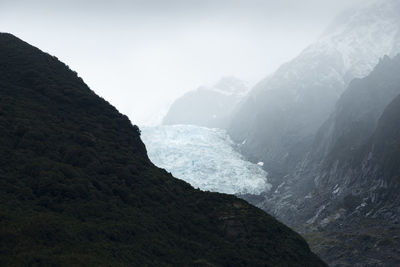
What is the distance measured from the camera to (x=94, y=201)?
65250 millimetres

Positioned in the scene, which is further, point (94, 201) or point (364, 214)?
point (364, 214)

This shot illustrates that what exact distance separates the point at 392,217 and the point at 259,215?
9490cm

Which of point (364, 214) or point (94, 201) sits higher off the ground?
point (364, 214)

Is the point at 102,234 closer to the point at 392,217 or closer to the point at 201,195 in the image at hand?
the point at 201,195

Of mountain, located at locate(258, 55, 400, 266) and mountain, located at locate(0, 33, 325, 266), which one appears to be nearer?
mountain, located at locate(0, 33, 325, 266)

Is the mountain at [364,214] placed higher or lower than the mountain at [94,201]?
higher

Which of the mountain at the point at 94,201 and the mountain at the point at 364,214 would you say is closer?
the mountain at the point at 94,201

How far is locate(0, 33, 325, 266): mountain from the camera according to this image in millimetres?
53031

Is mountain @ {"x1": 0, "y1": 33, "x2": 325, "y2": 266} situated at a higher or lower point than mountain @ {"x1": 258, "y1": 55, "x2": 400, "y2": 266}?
lower

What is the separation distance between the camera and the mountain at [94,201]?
2088 inches

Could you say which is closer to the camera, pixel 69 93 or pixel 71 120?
pixel 71 120

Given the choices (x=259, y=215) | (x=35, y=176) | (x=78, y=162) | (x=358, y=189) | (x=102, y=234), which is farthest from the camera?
(x=358, y=189)

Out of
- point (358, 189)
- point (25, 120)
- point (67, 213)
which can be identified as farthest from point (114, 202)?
point (358, 189)

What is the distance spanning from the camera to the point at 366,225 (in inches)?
6437
